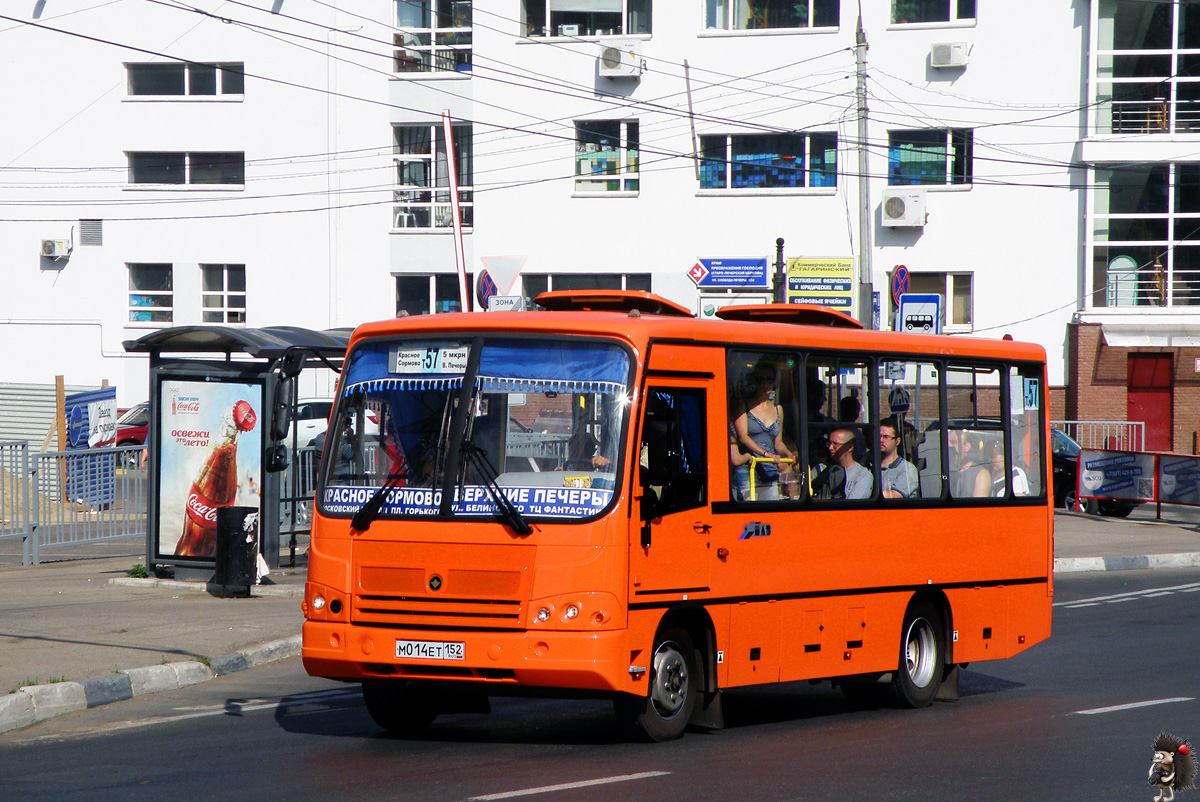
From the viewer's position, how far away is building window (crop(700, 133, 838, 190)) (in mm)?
36594

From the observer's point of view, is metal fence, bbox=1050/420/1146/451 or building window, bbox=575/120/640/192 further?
building window, bbox=575/120/640/192

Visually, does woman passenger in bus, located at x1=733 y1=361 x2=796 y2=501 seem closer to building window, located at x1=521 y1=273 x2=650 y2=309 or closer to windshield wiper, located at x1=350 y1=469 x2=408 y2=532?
windshield wiper, located at x1=350 y1=469 x2=408 y2=532

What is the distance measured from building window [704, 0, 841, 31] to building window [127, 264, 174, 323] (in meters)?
17.0

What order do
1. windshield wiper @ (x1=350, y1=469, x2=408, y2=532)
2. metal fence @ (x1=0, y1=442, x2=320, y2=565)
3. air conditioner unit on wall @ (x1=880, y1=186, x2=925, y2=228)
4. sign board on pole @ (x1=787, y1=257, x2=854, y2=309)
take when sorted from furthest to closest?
sign board on pole @ (x1=787, y1=257, x2=854, y2=309) < air conditioner unit on wall @ (x1=880, y1=186, x2=925, y2=228) < metal fence @ (x1=0, y1=442, x2=320, y2=565) < windshield wiper @ (x1=350, y1=469, x2=408, y2=532)

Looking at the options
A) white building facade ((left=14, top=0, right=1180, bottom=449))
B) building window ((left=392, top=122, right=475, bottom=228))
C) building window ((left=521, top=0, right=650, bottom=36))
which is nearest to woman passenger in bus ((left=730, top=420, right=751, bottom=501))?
white building facade ((left=14, top=0, right=1180, bottom=449))

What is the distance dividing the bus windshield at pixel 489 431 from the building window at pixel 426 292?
3100 centimetres

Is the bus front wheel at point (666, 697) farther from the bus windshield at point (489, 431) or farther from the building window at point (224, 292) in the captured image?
the building window at point (224, 292)

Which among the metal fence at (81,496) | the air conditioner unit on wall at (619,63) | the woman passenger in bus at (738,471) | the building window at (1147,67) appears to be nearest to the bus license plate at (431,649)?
the woman passenger in bus at (738,471)

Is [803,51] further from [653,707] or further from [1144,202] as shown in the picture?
[653,707]

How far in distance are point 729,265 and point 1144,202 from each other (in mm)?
10533

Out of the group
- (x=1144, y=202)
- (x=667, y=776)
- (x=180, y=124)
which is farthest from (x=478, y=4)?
(x=667, y=776)

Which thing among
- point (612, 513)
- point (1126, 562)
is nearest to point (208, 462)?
point (612, 513)

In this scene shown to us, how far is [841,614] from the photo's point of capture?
9.66m

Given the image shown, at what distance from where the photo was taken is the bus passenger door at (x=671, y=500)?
8.11m
